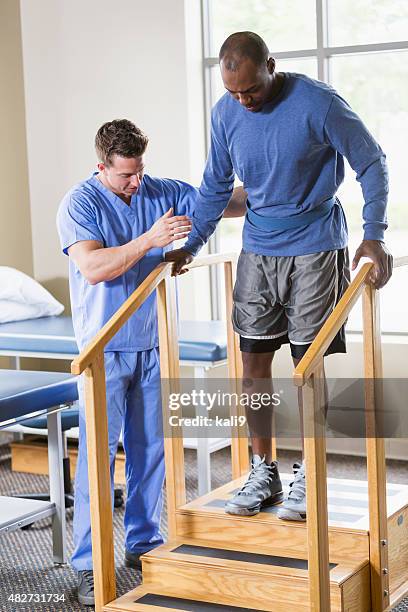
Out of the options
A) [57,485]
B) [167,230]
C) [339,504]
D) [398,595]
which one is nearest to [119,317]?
[167,230]

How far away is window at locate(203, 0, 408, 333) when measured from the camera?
5035 mm

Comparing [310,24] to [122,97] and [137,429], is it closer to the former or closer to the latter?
[122,97]

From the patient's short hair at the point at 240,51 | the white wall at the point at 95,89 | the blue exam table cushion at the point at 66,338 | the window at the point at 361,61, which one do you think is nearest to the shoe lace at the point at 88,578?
the blue exam table cushion at the point at 66,338

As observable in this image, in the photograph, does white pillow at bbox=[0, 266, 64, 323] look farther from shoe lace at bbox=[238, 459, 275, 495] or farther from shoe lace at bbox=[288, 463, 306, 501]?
shoe lace at bbox=[288, 463, 306, 501]

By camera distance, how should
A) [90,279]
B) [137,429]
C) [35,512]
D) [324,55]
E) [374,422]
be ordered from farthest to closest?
[324,55] → [35,512] → [137,429] → [90,279] → [374,422]

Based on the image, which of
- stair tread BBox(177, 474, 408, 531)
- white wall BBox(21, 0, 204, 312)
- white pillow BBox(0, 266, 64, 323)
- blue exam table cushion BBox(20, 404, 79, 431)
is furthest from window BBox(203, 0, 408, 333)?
stair tread BBox(177, 474, 408, 531)

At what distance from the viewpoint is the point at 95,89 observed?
18.1 feet

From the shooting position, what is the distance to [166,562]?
3035 millimetres

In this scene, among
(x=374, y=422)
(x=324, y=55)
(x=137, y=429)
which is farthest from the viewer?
(x=324, y=55)

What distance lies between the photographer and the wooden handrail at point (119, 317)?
2793 millimetres

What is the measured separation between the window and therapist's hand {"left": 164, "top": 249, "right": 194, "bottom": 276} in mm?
2167

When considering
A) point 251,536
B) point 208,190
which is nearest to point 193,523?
point 251,536

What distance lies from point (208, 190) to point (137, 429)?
34.0 inches

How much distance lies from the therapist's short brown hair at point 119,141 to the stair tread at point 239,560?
124cm
